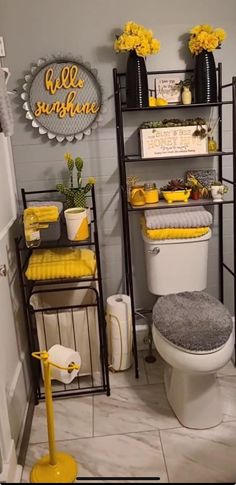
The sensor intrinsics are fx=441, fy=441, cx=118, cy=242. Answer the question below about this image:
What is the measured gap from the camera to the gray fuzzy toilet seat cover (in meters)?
1.81

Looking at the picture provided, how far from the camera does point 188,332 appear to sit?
72.6 inches

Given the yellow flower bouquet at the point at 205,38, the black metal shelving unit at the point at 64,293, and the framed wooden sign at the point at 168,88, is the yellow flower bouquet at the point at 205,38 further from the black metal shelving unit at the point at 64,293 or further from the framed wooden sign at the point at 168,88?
the black metal shelving unit at the point at 64,293

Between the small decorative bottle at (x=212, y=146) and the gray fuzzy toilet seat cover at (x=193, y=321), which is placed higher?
the small decorative bottle at (x=212, y=146)

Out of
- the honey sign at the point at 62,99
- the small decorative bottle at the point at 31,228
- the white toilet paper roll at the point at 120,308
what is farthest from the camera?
the white toilet paper roll at the point at 120,308

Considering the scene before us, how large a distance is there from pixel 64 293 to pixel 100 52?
1.24 metres

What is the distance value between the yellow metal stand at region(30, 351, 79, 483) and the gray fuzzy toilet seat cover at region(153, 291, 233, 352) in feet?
1.56

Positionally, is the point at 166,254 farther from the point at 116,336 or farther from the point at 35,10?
the point at 35,10

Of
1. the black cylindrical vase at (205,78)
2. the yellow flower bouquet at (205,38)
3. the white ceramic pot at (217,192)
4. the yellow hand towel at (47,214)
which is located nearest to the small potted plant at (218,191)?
the white ceramic pot at (217,192)

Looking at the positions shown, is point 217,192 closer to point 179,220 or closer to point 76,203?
point 179,220

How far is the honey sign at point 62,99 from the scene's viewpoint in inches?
85.7

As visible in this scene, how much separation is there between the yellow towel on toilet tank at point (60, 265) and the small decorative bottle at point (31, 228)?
10cm

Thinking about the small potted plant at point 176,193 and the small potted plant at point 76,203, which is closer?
the small potted plant at point 76,203

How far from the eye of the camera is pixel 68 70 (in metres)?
2.18

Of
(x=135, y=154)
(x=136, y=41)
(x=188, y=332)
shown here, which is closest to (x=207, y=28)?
(x=136, y=41)
